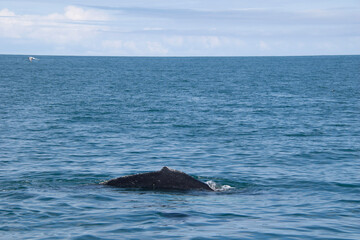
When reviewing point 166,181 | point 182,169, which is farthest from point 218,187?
point 182,169

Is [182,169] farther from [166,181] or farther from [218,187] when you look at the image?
[166,181]

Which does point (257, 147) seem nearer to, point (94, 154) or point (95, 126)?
point (94, 154)

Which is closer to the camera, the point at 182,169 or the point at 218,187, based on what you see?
the point at 218,187

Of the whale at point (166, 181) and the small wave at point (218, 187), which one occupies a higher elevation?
the whale at point (166, 181)

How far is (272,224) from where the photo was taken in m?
14.4

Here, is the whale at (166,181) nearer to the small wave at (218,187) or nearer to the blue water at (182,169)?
the blue water at (182,169)

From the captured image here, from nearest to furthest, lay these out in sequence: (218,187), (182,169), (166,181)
Result: (166,181) → (218,187) → (182,169)

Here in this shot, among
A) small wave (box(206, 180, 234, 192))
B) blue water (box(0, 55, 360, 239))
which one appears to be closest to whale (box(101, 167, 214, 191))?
blue water (box(0, 55, 360, 239))

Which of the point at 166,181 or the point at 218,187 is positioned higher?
the point at 166,181

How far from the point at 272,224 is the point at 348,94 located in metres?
59.7

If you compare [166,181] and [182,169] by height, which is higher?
[166,181]

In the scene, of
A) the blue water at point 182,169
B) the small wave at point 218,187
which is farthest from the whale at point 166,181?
the small wave at point 218,187

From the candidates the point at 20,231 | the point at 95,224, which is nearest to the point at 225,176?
the point at 95,224

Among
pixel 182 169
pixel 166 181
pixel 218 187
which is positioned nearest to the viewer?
pixel 166 181
